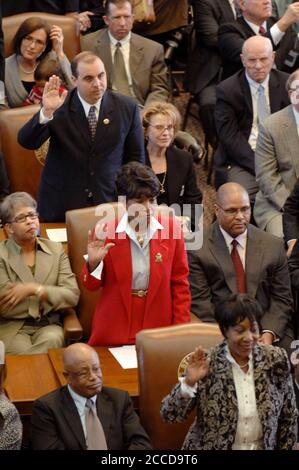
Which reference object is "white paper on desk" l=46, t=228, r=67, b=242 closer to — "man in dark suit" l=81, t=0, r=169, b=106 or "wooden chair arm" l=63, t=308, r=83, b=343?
"wooden chair arm" l=63, t=308, r=83, b=343

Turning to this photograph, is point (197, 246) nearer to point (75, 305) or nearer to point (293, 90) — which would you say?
point (75, 305)

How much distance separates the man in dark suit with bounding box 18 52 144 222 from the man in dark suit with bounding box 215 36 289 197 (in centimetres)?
73

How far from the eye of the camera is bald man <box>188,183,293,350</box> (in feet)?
16.0

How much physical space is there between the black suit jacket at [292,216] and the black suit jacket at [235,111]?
701 mm

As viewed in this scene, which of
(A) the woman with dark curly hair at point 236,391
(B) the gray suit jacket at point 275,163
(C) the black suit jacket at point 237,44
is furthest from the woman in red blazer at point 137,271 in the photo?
(C) the black suit jacket at point 237,44

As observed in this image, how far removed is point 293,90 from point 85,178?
1.07 meters

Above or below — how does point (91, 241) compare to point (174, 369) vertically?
above

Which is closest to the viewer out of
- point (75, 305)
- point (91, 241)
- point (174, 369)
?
point (174, 369)

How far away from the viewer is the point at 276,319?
4.88 m

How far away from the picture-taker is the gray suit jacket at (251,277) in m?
4.89

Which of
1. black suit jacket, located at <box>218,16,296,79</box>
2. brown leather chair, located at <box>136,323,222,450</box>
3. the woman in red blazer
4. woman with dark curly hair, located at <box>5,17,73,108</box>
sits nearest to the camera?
brown leather chair, located at <box>136,323,222,450</box>

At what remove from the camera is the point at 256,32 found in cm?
674

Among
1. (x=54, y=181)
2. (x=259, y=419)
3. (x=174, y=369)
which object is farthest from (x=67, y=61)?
(x=259, y=419)

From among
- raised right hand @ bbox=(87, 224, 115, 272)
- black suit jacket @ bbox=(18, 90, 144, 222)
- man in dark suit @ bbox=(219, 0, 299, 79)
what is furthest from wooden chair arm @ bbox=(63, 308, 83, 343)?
man in dark suit @ bbox=(219, 0, 299, 79)
